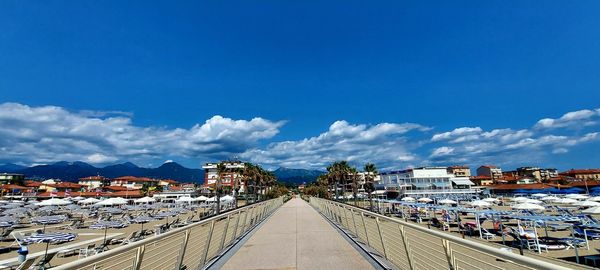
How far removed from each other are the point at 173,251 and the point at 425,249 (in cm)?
329

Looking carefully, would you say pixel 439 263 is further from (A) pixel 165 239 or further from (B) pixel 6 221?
(B) pixel 6 221

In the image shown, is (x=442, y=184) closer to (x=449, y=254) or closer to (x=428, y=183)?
(x=428, y=183)

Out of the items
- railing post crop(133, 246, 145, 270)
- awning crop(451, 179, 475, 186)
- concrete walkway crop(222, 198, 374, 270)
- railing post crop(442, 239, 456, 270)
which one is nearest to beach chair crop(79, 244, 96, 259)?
concrete walkway crop(222, 198, 374, 270)

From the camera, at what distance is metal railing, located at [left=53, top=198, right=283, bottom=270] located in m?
2.75

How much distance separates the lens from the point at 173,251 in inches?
169

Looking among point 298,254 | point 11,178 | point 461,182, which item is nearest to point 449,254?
point 298,254

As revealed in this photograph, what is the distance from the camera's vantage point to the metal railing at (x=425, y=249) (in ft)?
7.63

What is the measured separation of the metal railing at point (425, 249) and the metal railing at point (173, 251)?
9.59ft

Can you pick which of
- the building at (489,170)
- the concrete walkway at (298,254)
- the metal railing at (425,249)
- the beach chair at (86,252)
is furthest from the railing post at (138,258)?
the building at (489,170)

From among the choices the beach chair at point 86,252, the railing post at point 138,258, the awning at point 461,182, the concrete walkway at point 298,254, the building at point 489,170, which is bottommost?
the beach chair at point 86,252

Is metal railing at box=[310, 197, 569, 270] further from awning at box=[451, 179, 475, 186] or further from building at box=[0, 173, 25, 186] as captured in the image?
building at box=[0, 173, 25, 186]

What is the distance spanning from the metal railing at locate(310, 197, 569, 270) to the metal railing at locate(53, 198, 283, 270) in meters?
2.92

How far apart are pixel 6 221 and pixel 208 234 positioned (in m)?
23.2

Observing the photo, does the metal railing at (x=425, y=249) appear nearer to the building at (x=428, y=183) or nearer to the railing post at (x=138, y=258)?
the railing post at (x=138, y=258)
